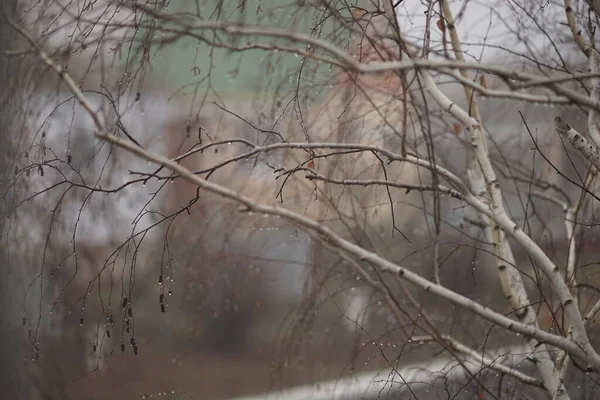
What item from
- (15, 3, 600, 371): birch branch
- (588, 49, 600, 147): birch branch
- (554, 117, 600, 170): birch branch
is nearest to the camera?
(15, 3, 600, 371): birch branch

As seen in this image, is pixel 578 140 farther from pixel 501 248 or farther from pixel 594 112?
pixel 501 248

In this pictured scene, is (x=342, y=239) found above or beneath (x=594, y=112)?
beneath

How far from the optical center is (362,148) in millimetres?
1122

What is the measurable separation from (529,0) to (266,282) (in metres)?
1.49

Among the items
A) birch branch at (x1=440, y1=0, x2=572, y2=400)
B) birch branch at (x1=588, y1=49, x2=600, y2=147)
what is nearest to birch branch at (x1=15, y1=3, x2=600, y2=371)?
birch branch at (x1=440, y1=0, x2=572, y2=400)

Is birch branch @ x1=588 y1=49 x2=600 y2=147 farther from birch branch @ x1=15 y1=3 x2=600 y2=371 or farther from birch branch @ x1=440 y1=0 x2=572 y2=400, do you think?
birch branch @ x1=15 y1=3 x2=600 y2=371

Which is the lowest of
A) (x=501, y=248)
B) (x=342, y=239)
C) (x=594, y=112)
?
(x=342, y=239)

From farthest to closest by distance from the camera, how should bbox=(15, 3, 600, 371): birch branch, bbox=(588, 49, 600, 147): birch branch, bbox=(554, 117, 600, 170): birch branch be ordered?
1. bbox=(588, 49, 600, 147): birch branch
2. bbox=(554, 117, 600, 170): birch branch
3. bbox=(15, 3, 600, 371): birch branch

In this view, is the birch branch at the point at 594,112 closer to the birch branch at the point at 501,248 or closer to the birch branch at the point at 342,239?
the birch branch at the point at 501,248

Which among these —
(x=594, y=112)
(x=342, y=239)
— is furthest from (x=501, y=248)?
(x=342, y=239)

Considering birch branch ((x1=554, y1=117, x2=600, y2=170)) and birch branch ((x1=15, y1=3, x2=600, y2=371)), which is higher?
birch branch ((x1=554, y1=117, x2=600, y2=170))

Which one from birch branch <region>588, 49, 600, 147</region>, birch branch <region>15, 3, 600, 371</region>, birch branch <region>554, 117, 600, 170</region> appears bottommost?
birch branch <region>15, 3, 600, 371</region>

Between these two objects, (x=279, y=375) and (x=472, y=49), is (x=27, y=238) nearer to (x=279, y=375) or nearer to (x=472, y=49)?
(x=279, y=375)

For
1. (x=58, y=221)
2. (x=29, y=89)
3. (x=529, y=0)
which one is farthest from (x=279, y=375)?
(x=529, y=0)
